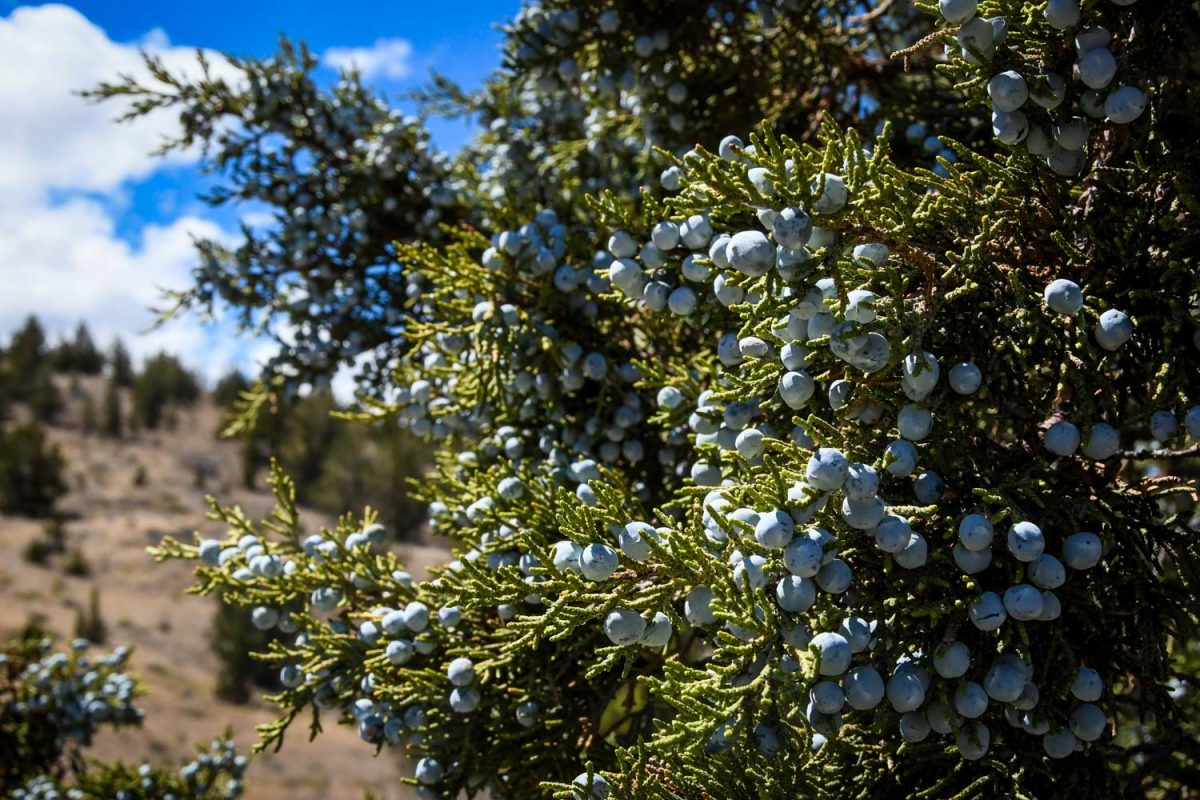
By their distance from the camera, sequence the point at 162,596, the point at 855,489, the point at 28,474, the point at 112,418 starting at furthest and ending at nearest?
the point at 112,418 → the point at 28,474 → the point at 162,596 → the point at 855,489

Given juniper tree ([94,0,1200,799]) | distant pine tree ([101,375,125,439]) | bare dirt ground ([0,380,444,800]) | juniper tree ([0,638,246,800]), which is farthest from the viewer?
distant pine tree ([101,375,125,439])

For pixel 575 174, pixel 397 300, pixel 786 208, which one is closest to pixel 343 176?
pixel 397 300

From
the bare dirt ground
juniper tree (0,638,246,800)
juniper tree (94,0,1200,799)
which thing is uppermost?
juniper tree (94,0,1200,799)

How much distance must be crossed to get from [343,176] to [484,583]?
3230 mm

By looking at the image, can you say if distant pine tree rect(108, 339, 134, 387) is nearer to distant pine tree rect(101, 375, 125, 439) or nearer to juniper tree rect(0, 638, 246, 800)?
distant pine tree rect(101, 375, 125, 439)

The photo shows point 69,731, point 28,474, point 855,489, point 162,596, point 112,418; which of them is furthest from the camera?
point 112,418

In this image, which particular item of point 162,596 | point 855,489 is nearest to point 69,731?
point 855,489

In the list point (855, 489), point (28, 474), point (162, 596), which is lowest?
point (162, 596)

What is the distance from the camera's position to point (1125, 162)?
1.91 metres

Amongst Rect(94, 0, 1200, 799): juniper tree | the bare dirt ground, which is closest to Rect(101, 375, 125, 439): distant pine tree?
the bare dirt ground

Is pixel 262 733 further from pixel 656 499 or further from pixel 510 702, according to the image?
pixel 656 499

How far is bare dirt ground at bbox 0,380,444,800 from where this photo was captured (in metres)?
17.1

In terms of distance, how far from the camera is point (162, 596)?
26953 millimetres

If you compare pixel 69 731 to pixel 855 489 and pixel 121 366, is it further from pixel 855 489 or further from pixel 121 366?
pixel 121 366
